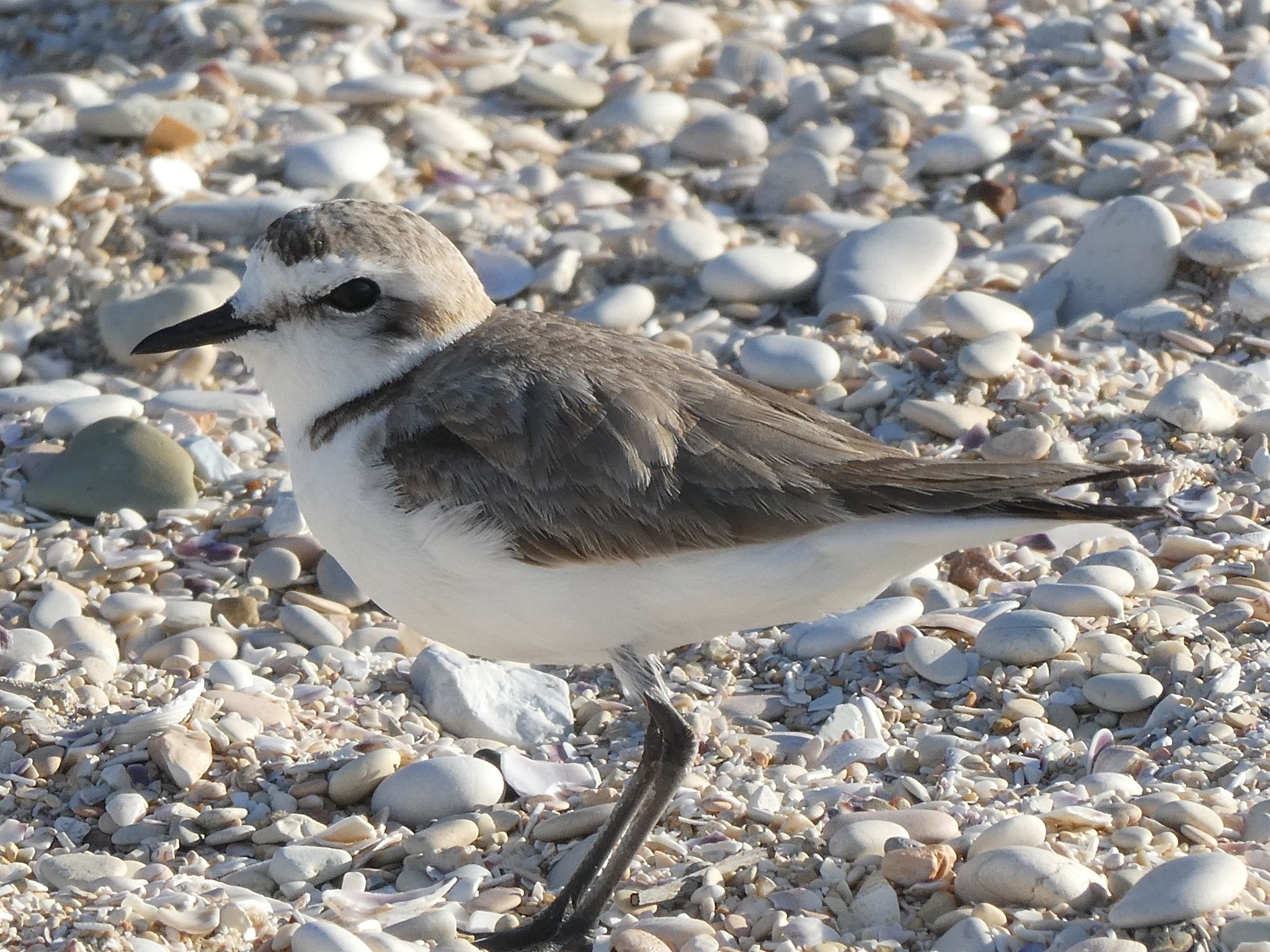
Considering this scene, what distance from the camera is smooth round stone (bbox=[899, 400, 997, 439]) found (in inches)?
222

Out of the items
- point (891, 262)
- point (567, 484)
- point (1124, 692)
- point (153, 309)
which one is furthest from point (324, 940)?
point (891, 262)

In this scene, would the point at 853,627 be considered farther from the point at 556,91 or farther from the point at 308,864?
the point at 556,91

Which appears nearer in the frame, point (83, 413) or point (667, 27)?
point (83, 413)

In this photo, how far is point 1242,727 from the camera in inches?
165

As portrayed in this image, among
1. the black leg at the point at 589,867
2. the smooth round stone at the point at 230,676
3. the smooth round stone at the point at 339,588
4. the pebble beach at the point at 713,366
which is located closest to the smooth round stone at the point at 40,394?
the pebble beach at the point at 713,366

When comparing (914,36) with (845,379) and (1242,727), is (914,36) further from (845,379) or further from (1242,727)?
(1242,727)

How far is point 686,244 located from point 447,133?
1491 mm

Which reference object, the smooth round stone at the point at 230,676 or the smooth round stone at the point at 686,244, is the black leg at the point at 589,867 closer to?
the smooth round stone at the point at 230,676

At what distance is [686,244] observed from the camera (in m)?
6.86

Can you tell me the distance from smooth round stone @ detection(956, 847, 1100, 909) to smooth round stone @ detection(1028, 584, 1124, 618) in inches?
48.4

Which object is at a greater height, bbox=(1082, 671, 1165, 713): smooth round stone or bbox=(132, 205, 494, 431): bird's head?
bbox=(132, 205, 494, 431): bird's head

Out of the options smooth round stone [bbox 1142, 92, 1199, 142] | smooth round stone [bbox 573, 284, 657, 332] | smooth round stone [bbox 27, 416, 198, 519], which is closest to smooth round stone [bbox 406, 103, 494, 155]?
smooth round stone [bbox 573, 284, 657, 332]

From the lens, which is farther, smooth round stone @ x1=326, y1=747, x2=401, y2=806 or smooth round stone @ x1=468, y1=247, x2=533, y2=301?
smooth round stone @ x1=468, y1=247, x2=533, y2=301

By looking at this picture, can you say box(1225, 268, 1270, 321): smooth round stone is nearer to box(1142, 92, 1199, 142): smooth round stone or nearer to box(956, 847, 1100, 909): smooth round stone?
box(1142, 92, 1199, 142): smooth round stone
